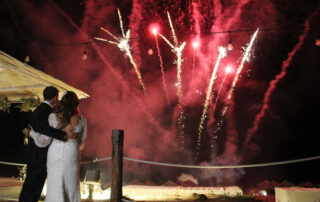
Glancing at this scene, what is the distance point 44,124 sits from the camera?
2.70 m

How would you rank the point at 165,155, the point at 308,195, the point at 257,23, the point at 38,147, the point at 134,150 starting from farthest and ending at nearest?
the point at 165,155
the point at 134,150
the point at 257,23
the point at 308,195
the point at 38,147

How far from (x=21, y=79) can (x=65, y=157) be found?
3.75 meters

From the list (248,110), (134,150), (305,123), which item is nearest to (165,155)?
(134,150)

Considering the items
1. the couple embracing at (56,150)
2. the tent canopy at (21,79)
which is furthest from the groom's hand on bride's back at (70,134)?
the tent canopy at (21,79)

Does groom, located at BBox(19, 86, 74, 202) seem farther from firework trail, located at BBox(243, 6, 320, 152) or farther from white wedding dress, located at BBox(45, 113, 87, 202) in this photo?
firework trail, located at BBox(243, 6, 320, 152)

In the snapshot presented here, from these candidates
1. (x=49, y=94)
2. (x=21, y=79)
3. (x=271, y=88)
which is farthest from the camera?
(x=271, y=88)

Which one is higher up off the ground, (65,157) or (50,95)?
(50,95)

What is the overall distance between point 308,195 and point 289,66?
13176mm

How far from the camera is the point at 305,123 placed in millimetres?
15680

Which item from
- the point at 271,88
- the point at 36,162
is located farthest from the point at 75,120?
the point at 271,88

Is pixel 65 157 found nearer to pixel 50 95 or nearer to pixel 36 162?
pixel 36 162

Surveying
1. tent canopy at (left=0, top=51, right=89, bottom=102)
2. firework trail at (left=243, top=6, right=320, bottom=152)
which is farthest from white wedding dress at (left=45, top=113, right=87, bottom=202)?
firework trail at (left=243, top=6, right=320, bottom=152)

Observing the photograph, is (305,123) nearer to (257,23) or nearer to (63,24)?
(257,23)

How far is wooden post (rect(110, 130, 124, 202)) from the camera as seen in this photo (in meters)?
3.10
